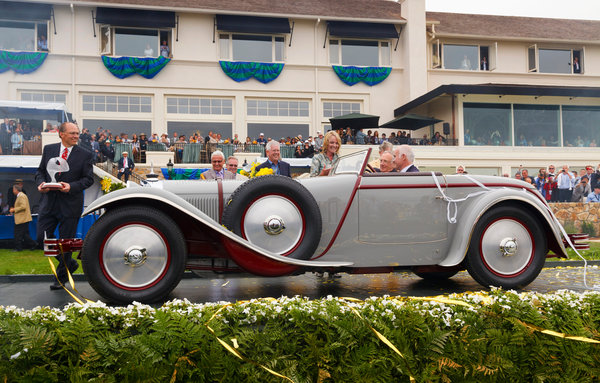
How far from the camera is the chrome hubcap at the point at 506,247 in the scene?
454cm

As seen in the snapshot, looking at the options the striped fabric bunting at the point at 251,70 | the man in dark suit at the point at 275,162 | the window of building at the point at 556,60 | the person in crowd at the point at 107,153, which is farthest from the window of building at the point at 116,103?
the window of building at the point at 556,60

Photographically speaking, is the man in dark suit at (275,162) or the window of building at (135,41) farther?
the window of building at (135,41)

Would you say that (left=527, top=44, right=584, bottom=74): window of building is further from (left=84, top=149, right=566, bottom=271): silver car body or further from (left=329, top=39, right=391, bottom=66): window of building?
(left=84, top=149, right=566, bottom=271): silver car body

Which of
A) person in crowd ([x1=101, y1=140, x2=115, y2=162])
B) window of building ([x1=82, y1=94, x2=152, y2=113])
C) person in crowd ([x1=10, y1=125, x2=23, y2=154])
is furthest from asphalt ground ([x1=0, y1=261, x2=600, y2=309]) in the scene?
window of building ([x1=82, y1=94, x2=152, y2=113])

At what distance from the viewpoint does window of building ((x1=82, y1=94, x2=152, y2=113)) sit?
2423 centimetres

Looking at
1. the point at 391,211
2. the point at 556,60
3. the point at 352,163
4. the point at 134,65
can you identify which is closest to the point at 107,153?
Result: the point at 134,65

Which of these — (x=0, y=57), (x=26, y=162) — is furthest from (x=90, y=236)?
(x=0, y=57)

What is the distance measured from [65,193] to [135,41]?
22.9m

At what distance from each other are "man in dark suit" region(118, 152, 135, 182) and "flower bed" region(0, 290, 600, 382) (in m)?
16.0

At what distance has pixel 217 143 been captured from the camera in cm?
2147

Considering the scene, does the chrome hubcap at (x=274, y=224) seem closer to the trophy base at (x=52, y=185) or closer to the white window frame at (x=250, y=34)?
the trophy base at (x=52, y=185)

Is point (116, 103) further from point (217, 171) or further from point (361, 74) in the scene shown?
point (217, 171)

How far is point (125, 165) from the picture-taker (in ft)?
60.6

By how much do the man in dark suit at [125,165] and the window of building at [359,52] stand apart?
13965mm
